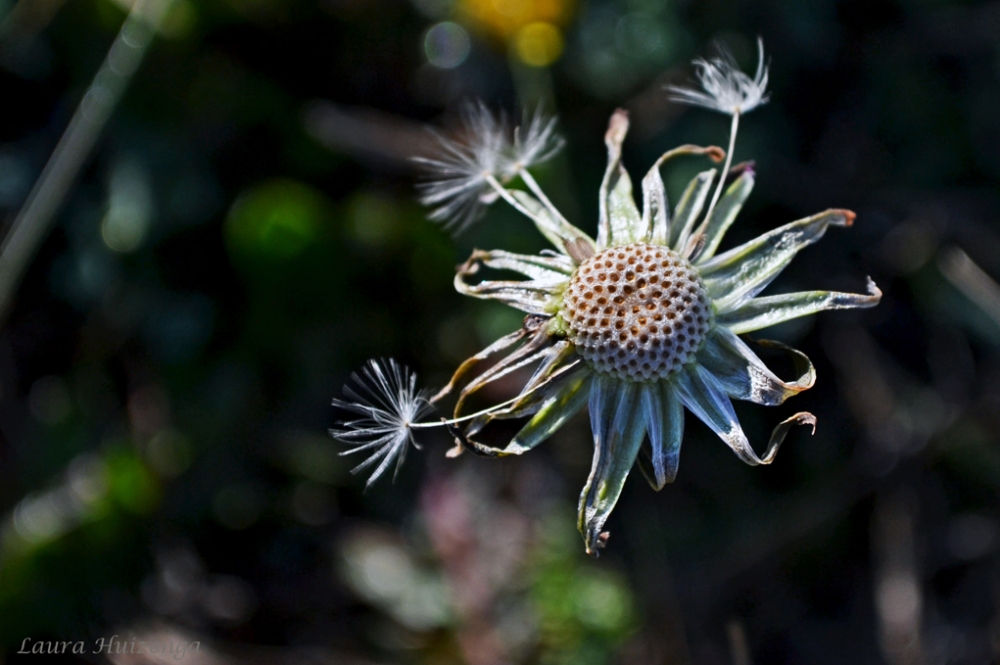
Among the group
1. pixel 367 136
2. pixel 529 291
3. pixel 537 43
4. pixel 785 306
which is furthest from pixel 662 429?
pixel 367 136

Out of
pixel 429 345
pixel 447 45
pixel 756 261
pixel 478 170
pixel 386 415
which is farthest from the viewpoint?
pixel 447 45

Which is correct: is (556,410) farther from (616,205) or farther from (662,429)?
(616,205)

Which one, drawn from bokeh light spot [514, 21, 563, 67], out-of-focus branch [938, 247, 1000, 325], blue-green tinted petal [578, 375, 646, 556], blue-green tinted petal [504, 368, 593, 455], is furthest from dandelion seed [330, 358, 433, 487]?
out-of-focus branch [938, 247, 1000, 325]

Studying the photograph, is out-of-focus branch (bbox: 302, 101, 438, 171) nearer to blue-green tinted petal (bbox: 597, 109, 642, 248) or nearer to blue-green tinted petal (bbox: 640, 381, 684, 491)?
blue-green tinted petal (bbox: 597, 109, 642, 248)

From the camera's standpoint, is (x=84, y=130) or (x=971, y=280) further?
(x=84, y=130)

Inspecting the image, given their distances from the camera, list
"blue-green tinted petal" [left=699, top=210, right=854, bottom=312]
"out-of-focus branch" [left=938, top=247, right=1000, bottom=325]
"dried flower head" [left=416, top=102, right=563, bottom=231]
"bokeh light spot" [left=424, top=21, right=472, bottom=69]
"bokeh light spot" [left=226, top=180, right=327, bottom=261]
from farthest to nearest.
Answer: "bokeh light spot" [left=424, top=21, right=472, bottom=69]
"bokeh light spot" [left=226, top=180, right=327, bottom=261]
"out-of-focus branch" [left=938, top=247, right=1000, bottom=325]
"dried flower head" [left=416, top=102, right=563, bottom=231]
"blue-green tinted petal" [left=699, top=210, right=854, bottom=312]

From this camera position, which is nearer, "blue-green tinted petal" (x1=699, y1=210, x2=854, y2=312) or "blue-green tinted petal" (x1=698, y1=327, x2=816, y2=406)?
"blue-green tinted petal" (x1=698, y1=327, x2=816, y2=406)

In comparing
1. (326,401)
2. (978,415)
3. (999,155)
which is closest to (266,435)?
(326,401)
